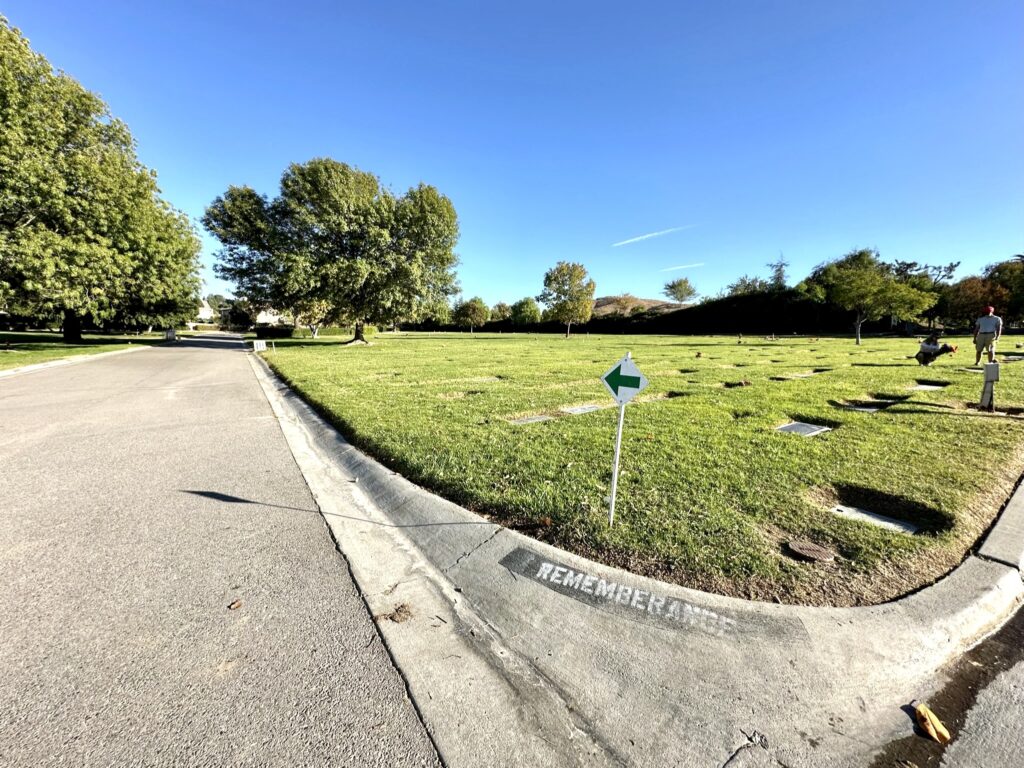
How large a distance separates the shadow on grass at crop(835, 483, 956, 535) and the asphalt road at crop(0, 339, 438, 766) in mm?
3743

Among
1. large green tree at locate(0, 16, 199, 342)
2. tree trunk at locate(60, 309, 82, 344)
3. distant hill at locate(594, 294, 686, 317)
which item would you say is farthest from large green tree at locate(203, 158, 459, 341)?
distant hill at locate(594, 294, 686, 317)

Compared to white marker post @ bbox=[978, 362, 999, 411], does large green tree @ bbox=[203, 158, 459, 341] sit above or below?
above

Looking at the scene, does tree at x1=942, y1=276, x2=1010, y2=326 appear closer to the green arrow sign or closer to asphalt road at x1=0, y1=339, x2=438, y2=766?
the green arrow sign

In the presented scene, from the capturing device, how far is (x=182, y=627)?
2180 mm

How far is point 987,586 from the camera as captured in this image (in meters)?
2.38

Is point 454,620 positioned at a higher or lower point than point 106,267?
lower

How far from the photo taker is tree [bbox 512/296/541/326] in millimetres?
70750

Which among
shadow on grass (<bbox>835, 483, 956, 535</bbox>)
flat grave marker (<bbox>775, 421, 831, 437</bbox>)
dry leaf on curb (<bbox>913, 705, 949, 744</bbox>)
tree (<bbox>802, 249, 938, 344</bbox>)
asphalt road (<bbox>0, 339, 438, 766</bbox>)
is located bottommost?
asphalt road (<bbox>0, 339, 438, 766</bbox>)

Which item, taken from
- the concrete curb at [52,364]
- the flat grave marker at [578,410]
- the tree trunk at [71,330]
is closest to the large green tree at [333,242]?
the concrete curb at [52,364]

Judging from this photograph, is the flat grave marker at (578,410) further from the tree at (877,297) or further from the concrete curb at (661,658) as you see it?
the tree at (877,297)

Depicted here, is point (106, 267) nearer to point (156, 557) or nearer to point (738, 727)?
point (156, 557)

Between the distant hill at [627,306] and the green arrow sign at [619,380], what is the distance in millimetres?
55999

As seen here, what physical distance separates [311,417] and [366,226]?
20.3 m

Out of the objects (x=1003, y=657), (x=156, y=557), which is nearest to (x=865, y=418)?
(x=1003, y=657)
